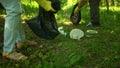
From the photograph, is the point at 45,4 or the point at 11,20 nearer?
the point at 11,20

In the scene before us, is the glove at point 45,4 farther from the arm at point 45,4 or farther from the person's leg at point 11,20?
the person's leg at point 11,20

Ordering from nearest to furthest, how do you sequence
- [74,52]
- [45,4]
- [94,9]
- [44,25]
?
[45,4], [74,52], [44,25], [94,9]

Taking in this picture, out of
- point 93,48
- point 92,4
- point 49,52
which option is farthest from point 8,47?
point 92,4

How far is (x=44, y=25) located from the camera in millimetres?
4746

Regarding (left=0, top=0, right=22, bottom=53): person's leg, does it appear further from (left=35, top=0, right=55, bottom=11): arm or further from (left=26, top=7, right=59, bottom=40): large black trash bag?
(left=26, top=7, right=59, bottom=40): large black trash bag

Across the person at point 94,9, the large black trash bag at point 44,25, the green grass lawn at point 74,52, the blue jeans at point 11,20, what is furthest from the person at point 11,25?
the person at point 94,9

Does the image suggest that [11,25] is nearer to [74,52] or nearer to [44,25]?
Answer: [44,25]

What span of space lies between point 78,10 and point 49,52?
2.07m

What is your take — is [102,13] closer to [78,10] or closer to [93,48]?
[78,10]

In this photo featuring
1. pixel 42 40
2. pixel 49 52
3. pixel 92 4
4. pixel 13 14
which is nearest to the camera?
pixel 13 14

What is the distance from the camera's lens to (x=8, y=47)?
4133mm

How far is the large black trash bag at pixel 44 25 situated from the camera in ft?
15.5

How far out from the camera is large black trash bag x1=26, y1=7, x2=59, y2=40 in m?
4.71

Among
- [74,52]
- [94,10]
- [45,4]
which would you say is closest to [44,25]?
[45,4]
